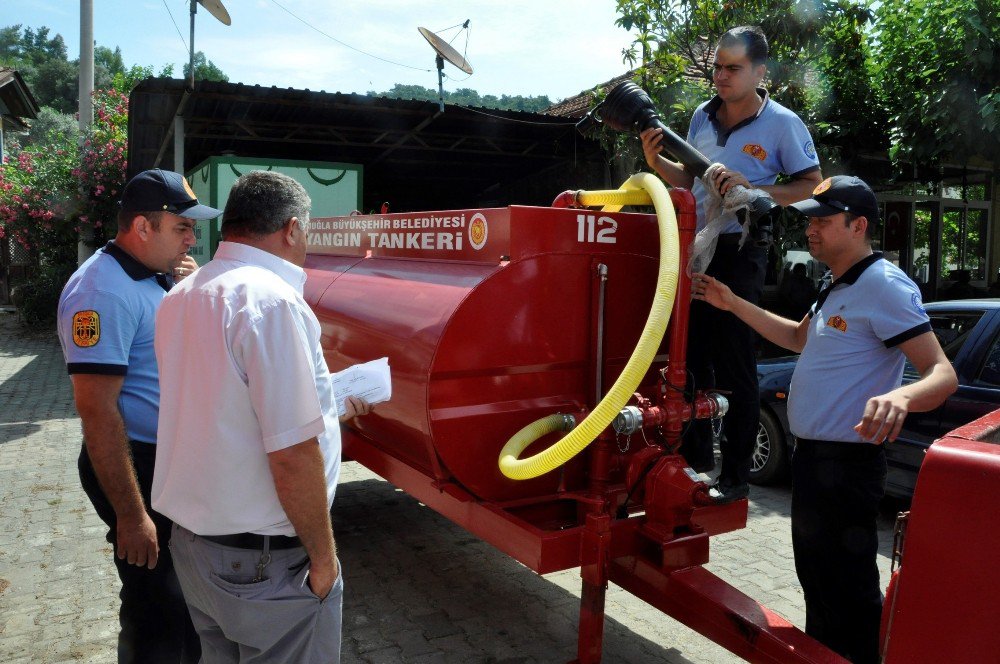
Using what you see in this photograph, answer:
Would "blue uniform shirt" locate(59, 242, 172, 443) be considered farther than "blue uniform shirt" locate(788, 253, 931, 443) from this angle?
No

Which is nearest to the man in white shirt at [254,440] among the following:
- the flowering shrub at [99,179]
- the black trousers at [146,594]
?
the black trousers at [146,594]

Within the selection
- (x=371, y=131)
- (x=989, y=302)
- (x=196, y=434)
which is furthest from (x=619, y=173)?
(x=196, y=434)

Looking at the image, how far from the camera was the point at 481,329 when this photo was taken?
3.11 metres

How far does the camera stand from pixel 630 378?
8.80 ft

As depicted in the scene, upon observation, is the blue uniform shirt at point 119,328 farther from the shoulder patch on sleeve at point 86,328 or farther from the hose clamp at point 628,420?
the hose clamp at point 628,420

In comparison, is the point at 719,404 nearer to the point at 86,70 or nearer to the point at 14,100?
the point at 86,70

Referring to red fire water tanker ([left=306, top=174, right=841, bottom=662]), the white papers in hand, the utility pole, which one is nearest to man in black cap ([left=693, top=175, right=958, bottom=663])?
red fire water tanker ([left=306, top=174, right=841, bottom=662])

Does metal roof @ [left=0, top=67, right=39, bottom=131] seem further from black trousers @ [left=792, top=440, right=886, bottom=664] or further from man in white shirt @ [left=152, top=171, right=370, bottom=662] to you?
black trousers @ [left=792, top=440, right=886, bottom=664]

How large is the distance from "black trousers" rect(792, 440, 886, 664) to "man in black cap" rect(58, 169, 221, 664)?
7.52 feet

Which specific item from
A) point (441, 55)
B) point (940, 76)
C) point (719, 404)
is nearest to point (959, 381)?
point (719, 404)

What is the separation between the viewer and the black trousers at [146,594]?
9.21 ft

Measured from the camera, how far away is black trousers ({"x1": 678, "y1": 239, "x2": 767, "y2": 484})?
338cm

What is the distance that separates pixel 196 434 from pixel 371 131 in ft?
40.4

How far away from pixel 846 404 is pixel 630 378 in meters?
0.78
